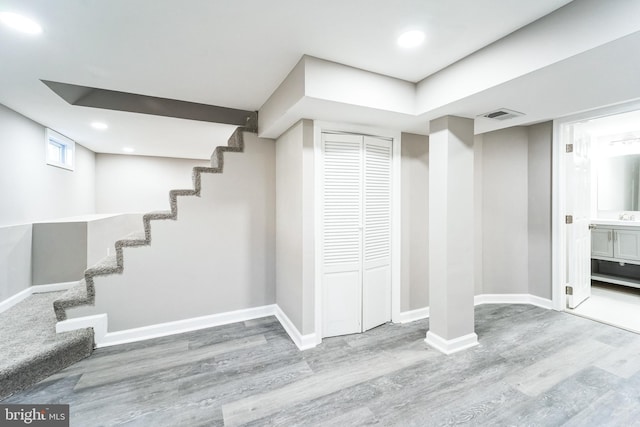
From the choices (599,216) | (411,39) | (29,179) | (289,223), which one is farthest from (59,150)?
(599,216)

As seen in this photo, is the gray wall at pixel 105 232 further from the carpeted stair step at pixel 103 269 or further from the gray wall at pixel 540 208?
the gray wall at pixel 540 208

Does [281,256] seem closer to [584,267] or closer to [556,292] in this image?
[556,292]

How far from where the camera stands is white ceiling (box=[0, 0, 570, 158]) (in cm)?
140

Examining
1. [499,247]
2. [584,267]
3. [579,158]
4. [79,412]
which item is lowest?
[79,412]

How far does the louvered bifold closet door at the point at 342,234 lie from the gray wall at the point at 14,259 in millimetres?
3405

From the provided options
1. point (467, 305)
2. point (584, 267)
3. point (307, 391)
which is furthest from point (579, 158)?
point (307, 391)

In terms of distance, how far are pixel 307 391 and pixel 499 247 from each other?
9.67ft

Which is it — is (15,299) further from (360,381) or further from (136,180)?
(360,381)

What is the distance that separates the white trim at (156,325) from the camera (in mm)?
2375

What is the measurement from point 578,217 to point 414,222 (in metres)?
2.05

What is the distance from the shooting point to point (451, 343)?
90.2 inches

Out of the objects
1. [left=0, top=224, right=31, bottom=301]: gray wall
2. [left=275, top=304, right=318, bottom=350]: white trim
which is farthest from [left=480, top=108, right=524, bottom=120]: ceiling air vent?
[left=0, top=224, right=31, bottom=301]: gray wall

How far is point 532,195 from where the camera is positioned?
3.28 metres

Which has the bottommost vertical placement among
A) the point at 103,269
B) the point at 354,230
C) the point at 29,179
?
the point at 103,269
